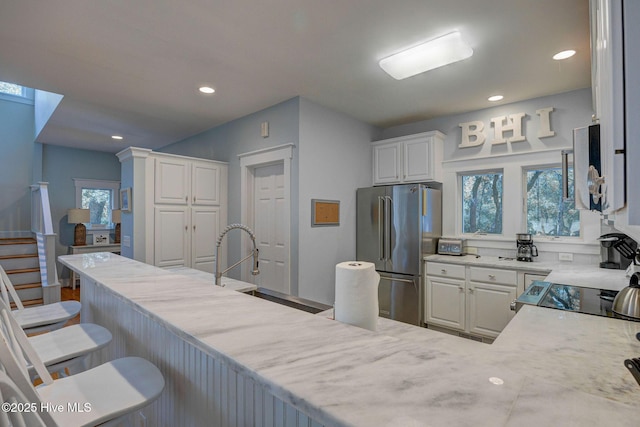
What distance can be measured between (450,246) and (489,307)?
31.1 inches

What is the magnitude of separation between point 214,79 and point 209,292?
238cm

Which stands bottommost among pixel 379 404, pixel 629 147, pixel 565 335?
pixel 565 335

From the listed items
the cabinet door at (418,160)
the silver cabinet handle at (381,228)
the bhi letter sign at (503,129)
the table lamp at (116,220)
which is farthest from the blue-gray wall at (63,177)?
the bhi letter sign at (503,129)

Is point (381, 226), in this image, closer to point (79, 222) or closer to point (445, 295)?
point (445, 295)

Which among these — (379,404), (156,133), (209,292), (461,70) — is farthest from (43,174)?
(379,404)

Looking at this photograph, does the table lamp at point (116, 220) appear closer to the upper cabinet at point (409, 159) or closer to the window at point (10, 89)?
the window at point (10, 89)

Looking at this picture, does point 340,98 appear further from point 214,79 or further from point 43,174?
point 43,174

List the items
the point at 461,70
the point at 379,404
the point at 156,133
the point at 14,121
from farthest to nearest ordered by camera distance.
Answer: the point at 14,121, the point at 156,133, the point at 461,70, the point at 379,404

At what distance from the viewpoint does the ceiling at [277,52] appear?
1.93 m

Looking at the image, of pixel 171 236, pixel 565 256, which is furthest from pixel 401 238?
pixel 171 236

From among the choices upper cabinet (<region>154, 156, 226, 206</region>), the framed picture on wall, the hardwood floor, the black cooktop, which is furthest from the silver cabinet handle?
the hardwood floor

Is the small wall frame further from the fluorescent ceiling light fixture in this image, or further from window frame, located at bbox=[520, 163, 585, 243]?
window frame, located at bbox=[520, 163, 585, 243]

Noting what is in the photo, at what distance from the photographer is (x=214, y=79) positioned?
2906 millimetres

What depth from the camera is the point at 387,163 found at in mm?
4121
